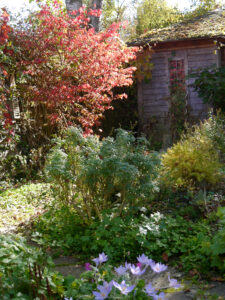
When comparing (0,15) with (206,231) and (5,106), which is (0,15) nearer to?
(5,106)

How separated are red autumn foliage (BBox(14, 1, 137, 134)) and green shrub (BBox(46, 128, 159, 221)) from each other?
3787mm

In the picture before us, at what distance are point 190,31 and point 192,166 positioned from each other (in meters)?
7.30

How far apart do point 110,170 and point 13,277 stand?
6.45 feet

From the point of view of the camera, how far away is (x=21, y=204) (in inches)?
245

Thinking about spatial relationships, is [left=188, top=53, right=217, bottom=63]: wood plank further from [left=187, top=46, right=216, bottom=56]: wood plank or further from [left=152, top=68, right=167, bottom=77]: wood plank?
[left=152, top=68, right=167, bottom=77]: wood plank

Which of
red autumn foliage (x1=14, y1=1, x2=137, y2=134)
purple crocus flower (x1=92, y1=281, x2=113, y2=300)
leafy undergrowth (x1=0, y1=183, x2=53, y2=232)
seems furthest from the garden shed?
purple crocus flower (x1=92, y1=281, x2=113, y2=300)

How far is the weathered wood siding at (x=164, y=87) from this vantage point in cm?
1152

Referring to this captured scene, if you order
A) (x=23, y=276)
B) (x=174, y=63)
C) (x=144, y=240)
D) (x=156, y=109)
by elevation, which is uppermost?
(x=174, y=63)

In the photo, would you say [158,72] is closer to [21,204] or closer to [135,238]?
[21,204]

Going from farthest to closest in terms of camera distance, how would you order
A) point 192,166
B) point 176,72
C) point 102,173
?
point 176,72
point 192,166
point 102,173

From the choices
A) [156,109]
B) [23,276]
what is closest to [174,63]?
[156,109]

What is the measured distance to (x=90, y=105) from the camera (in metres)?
9.04

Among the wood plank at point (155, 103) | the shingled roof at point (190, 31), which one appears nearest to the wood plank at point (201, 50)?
the shingled roof at point (190, 31)

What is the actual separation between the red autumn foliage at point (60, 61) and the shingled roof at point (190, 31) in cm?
302
